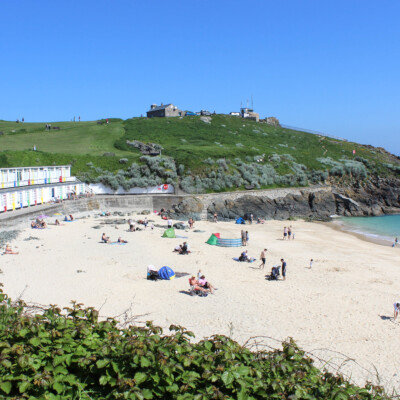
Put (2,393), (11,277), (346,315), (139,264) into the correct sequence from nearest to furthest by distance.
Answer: (2,393) → (346,315) → (11,277) → (139,264)

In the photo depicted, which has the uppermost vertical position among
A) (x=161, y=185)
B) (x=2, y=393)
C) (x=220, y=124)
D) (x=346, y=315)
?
(x=220, y=124)

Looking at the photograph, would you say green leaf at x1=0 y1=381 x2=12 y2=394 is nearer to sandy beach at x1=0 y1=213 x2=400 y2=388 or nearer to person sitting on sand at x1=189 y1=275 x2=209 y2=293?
sandy beach at x1=0 y1=213 x2=400 y2=388

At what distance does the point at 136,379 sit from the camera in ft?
14.3

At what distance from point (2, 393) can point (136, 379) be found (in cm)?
149

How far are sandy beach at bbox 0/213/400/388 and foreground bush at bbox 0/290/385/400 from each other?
1.92m

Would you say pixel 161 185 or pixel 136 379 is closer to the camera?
pixel 136 379

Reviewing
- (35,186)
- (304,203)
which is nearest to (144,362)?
(35,186)

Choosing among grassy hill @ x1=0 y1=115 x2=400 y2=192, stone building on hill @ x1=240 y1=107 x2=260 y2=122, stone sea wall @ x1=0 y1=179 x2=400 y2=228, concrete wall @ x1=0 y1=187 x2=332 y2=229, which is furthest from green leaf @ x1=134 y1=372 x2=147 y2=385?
stone building on hill @ x1=240 y1=107 x2=260 y2=122

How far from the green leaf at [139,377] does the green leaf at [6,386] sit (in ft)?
4.45

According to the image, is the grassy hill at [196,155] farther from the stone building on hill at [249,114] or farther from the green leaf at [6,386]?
the green leaf at [6,386]

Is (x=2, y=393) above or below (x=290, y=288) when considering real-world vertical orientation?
above

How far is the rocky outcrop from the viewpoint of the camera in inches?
1405

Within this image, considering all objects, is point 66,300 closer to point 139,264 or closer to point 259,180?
point 139,264

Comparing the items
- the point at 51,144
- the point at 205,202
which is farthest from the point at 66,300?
the point at 51,144
